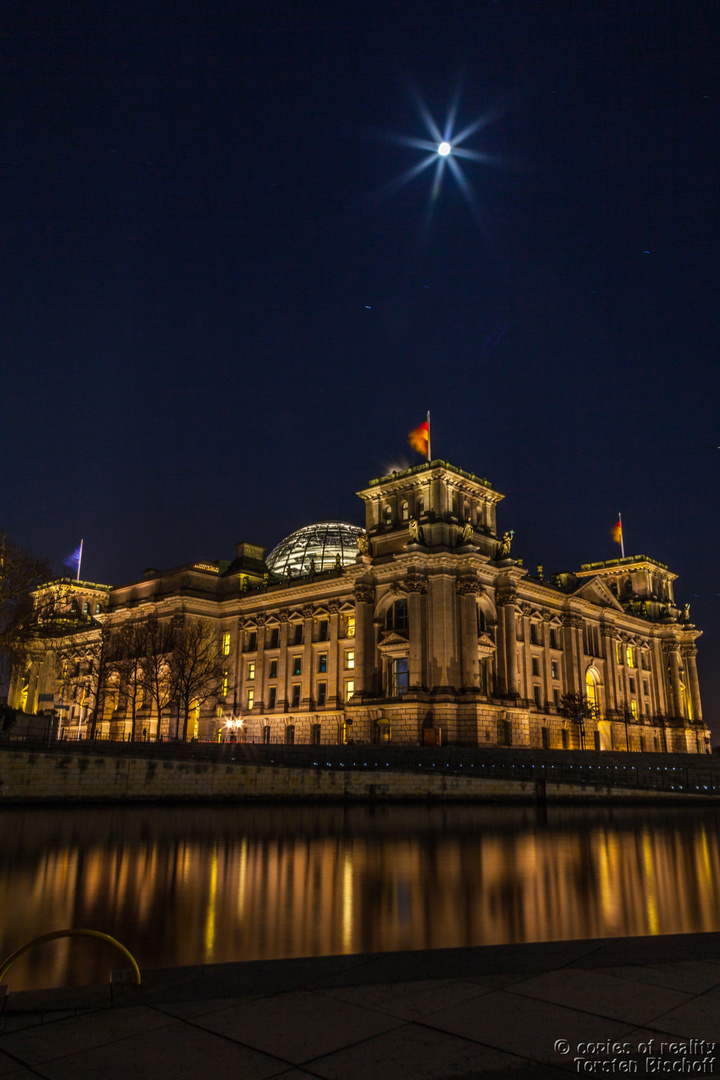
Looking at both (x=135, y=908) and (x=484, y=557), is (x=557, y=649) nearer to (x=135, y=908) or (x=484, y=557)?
(x=484, y=557)

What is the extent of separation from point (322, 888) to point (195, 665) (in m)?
60.9

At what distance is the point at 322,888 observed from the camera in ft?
48.2

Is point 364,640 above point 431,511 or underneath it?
underneath

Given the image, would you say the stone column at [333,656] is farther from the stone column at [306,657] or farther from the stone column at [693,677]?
the stone column at [693,677]

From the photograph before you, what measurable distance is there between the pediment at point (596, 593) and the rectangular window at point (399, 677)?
90.0ft

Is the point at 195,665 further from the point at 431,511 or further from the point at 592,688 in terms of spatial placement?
the point at 592,688

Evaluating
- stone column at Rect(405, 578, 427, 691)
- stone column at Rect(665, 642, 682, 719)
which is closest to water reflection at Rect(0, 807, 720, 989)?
stone column at Rect(405, 578, 427, 691)

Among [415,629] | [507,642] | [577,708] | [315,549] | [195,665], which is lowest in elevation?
[577,708]

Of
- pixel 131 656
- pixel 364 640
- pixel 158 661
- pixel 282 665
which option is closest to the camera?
pixel 364 640

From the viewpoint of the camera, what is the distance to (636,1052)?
213 inches

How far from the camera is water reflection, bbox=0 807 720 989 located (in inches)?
413

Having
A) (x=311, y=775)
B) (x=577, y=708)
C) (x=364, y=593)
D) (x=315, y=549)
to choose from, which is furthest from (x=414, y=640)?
(x=315, y=549)

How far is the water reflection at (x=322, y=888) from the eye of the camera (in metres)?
10.5

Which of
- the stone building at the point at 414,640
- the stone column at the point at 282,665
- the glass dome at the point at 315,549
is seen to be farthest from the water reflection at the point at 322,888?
the glass dome at the point at 315,549
